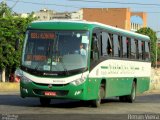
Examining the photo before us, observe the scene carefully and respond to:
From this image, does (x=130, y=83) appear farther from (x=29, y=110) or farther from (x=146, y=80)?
(x=29, y=110)

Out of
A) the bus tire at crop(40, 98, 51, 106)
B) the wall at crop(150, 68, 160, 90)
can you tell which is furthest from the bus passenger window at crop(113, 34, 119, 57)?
the wall at crop(150, 68, 160, 90)

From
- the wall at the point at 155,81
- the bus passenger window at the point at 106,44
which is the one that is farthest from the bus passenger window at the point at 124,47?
the wall at the point at 155,81

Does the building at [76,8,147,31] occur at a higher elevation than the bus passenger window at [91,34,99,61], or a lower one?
higher

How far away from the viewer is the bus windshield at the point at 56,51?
20172 mm

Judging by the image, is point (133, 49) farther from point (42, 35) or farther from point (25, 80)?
point (25, 80)

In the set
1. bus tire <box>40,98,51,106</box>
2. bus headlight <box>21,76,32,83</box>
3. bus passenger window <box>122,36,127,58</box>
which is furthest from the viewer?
bus passenger window <box>122,36,127,58</box>

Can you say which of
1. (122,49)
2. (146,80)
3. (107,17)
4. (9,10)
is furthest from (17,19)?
(107,17)

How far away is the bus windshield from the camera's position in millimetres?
20172

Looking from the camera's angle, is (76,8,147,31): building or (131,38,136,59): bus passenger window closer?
(131,38,136,59): bus passenger window

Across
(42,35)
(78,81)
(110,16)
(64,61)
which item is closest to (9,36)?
(42,35)

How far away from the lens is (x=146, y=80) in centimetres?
3045

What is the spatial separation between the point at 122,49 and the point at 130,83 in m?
2.53

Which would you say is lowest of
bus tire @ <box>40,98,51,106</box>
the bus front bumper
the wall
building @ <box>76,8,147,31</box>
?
the wall

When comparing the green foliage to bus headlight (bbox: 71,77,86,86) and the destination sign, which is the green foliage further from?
bus headlight (bbox: 71,77,86,86)
